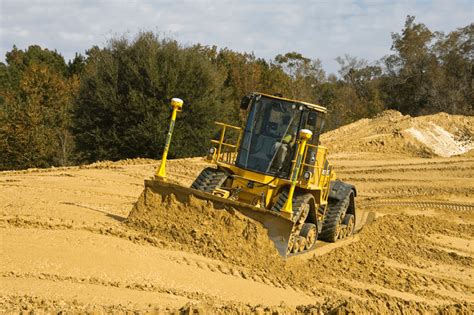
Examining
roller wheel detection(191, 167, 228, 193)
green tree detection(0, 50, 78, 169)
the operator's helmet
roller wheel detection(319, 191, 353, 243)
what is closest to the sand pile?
roller wheel detection(319, 191, 353, 243)

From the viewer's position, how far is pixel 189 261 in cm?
934

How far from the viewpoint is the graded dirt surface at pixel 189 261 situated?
7414 millimetres

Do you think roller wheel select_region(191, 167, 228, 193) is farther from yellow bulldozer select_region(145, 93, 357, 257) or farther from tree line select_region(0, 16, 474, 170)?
tree line select_region(0, 16, 474, 170)

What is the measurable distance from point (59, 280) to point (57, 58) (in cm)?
5666

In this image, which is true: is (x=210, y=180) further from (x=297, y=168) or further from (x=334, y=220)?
(x=334, y=220)

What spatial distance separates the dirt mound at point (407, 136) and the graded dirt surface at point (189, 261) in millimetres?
13395

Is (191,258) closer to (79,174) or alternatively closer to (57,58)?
(79,174)

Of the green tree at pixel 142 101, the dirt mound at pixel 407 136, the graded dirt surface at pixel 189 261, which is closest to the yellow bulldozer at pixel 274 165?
the graded dirt surface at pixel 189 261

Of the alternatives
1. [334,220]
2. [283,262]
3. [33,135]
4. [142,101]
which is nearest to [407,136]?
[142,101]

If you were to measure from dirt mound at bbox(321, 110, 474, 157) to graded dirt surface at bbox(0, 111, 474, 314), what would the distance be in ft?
43.9

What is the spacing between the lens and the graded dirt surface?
7414 mm

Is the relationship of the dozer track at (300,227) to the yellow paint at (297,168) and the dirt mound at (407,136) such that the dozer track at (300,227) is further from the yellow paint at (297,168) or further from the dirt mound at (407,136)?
the dirt mound at (407,136)

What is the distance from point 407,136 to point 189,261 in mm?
23733

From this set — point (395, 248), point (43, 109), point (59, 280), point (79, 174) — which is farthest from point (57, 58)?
point (59, 280)
